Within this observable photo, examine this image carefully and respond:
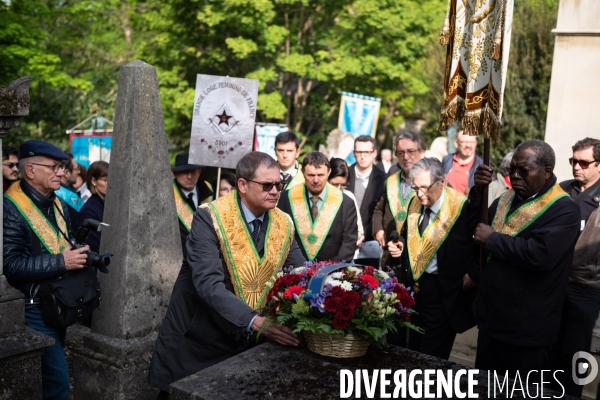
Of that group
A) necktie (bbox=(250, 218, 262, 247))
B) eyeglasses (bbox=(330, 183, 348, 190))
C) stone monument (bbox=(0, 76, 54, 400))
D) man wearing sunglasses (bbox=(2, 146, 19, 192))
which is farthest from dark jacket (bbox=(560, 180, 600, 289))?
man wearing sunglasses (bbox=(2, 146, 19, 192))

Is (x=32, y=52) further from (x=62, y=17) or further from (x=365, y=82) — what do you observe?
(x=365, y=82)

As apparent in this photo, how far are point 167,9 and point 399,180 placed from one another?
15.2m

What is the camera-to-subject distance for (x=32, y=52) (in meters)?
14.9

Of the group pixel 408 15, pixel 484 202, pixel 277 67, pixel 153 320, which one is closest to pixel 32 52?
pixel 277 67

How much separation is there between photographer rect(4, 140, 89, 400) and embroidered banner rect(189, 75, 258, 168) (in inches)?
106

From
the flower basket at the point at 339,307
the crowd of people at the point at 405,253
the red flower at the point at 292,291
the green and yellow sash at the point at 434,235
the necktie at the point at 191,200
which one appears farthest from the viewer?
the necktie at the point at 191,200

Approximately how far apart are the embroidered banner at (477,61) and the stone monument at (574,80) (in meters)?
3.46

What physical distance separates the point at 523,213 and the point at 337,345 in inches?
76.7

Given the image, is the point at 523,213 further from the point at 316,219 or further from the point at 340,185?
the point at 340,185

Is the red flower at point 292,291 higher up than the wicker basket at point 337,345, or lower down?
higher up

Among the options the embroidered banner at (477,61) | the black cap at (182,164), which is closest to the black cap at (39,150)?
the black cap at (182,164)

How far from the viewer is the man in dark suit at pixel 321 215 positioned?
650cm

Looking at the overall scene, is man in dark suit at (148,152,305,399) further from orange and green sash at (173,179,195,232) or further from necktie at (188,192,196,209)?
necktie at (188,192,196,209)

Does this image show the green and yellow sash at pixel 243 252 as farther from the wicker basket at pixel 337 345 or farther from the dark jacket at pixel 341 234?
the dark jacket at pixel 341 234
